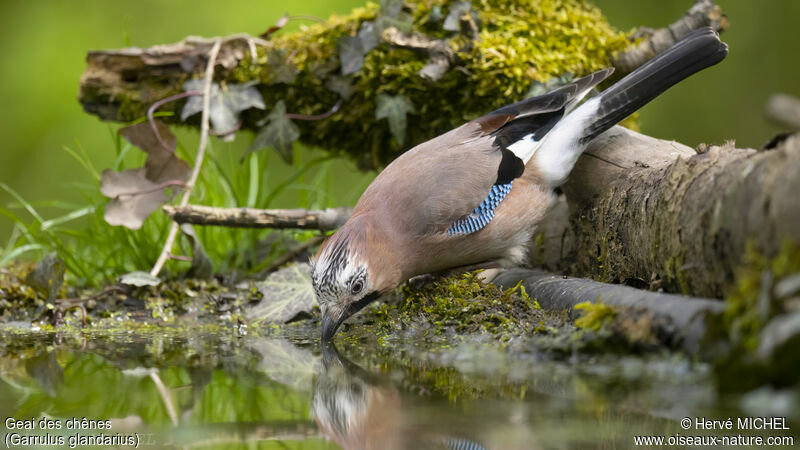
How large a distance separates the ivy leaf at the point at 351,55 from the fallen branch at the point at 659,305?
2.22 meters

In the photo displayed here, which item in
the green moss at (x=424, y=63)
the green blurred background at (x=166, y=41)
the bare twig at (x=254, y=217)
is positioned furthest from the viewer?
the green blurred background at (x=166, y=41)

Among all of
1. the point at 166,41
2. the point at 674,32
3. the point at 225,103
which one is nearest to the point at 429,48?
the point at 225,103

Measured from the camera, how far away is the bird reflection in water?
1733mm

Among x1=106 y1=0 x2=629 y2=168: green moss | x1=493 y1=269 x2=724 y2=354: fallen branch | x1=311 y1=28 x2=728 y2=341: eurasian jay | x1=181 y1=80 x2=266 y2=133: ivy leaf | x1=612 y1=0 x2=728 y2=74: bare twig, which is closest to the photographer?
x1=493 y1=269 x2=724 y2=354: fallen branch

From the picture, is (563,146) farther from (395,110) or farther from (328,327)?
(328,327)

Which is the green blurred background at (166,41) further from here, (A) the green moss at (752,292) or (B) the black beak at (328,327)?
(A) the green moss at (752,292)

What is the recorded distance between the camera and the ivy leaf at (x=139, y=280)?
4223mm

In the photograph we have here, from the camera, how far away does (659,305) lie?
238 centimetres

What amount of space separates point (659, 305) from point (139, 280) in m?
3.07

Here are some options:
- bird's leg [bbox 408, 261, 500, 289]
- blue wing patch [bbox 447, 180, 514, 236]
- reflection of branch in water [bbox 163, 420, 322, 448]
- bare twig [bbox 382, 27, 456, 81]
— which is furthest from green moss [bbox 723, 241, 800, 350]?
bare twig [bbox 382, 27, 456, 81]

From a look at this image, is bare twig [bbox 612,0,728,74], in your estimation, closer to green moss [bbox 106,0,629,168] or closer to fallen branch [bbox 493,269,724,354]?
green moss [bbox 106,0,629,168]

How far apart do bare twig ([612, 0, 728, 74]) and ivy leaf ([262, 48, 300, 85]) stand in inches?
87.6

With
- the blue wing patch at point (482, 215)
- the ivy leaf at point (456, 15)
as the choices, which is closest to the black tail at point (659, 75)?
the blue wing patch at point (482, 215)

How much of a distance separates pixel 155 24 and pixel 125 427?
7614 mm
